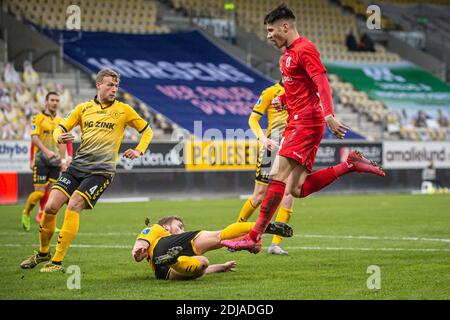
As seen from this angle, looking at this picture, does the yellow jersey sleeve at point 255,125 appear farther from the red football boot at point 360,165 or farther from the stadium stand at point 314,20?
the stadium stand at point 314,20

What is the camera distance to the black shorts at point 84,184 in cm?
1073

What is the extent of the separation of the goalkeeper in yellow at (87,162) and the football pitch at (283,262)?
446mm

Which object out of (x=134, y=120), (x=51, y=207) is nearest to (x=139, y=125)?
(x=134, y=120)

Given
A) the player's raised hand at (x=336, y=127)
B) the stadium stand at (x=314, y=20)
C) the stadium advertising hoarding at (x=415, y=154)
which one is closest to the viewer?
the player's raised hand at (x=336, y=127)

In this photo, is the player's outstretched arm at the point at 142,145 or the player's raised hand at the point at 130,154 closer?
the player's raised hand at the point at 130,154

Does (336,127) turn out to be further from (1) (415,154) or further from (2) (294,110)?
(1) (415,154)

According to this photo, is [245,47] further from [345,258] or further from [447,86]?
[345,258]

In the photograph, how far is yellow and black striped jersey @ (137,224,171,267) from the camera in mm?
9945

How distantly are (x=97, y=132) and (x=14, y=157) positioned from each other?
15.8 m

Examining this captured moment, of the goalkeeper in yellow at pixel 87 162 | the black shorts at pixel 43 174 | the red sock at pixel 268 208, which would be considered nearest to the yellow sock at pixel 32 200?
the black shorts at pixel 43 174

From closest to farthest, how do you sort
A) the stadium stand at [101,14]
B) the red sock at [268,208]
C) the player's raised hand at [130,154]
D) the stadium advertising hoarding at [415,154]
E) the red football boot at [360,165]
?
the red sock at [268,208]
the player's raised hand at [130,154]
the red football boot at [360,165]
the stadium advertising hoarding at [415,154]
the stadium stand at [101,14]

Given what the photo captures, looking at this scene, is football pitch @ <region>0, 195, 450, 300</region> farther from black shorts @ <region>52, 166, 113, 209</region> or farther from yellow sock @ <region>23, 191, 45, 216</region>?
black shorts @ <region>52, 166, 113, 209</region>

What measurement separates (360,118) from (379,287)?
99.5ft

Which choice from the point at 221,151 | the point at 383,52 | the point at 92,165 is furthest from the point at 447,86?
the point at 92,165
